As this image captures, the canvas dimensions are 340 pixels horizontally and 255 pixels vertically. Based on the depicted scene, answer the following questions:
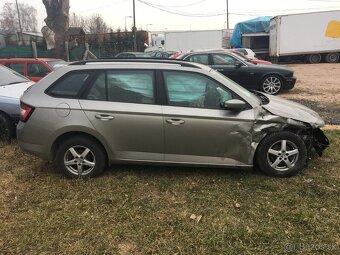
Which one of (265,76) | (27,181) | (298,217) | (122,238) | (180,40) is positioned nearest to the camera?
(122,238)

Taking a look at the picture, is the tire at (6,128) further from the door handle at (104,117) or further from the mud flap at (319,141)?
the mud flap at (319,141)

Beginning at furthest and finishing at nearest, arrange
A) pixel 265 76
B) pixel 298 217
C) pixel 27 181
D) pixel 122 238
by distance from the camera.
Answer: pixel 265 76
pixel 27 181
pixel 298 217
pixel 122 238

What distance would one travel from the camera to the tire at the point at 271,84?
37.4ft

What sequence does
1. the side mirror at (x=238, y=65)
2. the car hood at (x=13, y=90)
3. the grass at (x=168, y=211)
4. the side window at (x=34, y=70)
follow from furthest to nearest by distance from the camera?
the side mirror at (x=238, y=65) < the side window at (x=34, y=70) < the car hood at (x=13, y=90) < the grass at (x=168, y=211)

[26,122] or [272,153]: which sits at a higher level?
[26,122]

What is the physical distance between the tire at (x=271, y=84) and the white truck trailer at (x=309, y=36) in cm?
1703

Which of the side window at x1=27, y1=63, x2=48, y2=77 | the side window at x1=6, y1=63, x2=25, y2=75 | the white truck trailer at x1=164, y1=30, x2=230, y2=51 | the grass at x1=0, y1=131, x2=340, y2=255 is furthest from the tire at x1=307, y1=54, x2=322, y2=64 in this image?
the grass at x1=0, y1=131, x2=340, y2=255

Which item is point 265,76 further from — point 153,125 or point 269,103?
point 153,125

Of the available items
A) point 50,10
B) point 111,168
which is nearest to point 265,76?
point 111,168

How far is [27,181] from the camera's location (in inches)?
193

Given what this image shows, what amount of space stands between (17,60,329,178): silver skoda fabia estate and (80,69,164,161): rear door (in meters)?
0.01

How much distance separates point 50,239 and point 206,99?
245cm

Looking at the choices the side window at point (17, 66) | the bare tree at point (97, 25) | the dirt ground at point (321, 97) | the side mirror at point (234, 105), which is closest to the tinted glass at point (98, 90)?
the side mirror at point (234, 105)

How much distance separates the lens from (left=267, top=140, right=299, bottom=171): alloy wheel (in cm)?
464
